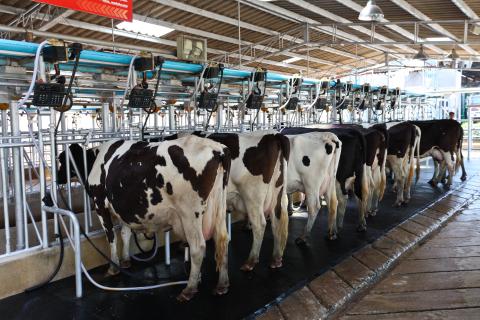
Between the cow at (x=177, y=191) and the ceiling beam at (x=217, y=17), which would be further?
the ceiling beam at (x=217, y=17)

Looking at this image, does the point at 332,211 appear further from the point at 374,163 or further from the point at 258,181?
the point at 374,163

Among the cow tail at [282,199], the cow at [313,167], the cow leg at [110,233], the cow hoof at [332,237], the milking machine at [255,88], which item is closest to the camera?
the cow leg at [110,233]

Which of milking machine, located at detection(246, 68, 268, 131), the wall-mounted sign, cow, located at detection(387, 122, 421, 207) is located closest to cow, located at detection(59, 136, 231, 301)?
the wall-mounted sign

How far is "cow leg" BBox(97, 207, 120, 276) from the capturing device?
398cm

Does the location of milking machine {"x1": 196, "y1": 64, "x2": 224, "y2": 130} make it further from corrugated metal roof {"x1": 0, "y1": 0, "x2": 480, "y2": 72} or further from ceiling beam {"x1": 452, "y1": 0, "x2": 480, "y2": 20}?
ceiling beam {"x1": 452, "y1": 0, "x2": 480, "y2": 20}

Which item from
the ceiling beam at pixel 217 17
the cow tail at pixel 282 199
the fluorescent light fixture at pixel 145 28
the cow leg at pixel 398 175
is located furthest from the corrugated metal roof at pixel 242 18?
the cow tail at pixel 282 199

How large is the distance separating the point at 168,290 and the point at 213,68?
2600mm

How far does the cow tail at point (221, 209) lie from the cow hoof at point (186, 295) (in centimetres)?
30

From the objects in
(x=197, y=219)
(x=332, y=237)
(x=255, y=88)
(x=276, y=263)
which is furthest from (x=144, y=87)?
(x=332, y=237)

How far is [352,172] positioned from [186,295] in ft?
10.8

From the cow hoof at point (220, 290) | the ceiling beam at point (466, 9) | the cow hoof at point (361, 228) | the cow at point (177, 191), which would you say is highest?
the ceiling beam at point (466, 9)

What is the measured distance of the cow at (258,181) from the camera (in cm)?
427

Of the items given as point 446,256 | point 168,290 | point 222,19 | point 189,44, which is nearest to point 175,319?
point 168,290

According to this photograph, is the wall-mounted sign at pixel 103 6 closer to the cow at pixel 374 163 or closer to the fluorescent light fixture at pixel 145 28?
the cow at pixel 374 163
